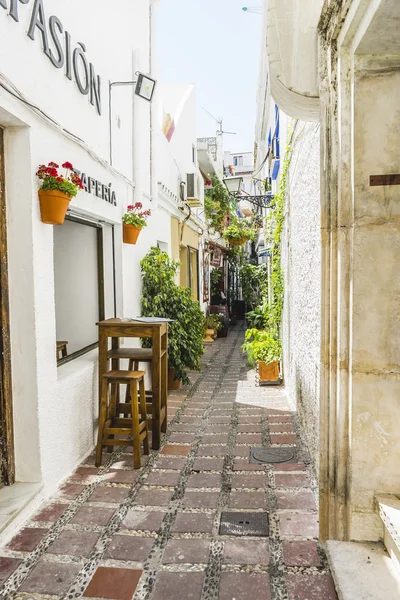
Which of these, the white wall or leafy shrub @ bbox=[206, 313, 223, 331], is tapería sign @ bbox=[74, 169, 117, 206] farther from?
leafy shrub @ bbox=[206, 313, 223, 331]

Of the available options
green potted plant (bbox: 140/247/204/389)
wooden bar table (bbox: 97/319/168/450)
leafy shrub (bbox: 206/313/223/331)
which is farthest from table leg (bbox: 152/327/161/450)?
leafy shrub (bbox: 206/313/223/331)

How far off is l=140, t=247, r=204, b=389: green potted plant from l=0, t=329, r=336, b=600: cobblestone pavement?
5.62 ft

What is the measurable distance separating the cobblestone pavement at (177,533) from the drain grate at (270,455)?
8 cm

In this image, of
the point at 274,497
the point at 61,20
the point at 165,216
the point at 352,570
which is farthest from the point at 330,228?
the point at 165,216

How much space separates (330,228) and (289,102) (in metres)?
1.05

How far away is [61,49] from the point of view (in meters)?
3.53

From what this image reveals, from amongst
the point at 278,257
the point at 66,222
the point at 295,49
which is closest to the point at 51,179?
the point at 66,222

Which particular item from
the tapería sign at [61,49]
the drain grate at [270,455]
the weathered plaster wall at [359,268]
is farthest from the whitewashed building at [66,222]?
the weathered plaster wall at [359,268]

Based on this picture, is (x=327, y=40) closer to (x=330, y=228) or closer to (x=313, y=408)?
(x=330, y=228)

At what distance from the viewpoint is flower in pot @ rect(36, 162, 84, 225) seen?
314 centimetres

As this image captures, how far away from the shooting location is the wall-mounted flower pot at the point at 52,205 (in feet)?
10.4

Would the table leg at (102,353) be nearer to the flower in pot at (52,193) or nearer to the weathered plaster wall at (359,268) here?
the flower in pot at (52,193)

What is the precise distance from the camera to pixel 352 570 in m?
2.25

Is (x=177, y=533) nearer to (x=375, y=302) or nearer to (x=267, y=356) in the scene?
(x=375, y=302)
